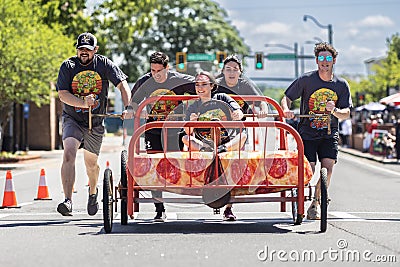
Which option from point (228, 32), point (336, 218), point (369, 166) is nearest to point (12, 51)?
point (369, 166)

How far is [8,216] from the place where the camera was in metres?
11.6

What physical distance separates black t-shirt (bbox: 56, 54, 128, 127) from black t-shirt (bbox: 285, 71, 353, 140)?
7.02 ft

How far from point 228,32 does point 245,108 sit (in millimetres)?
64060

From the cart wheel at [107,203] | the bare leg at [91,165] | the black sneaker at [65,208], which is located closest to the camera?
the cart wheel at [107,203]

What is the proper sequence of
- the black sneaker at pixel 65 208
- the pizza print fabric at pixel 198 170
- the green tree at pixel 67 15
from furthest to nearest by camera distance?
the green tree at pixel 67 15 < the black sneaker at pixel 65 208 < the pizza print fabric at pixel 198 170

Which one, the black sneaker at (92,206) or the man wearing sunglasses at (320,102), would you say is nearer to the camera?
the black sneaker at (92,206)

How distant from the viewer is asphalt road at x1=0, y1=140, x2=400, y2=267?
733 cm

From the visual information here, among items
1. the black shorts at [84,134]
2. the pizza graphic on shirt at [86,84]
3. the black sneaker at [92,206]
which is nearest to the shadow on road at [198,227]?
the black sneaker at [92,206]

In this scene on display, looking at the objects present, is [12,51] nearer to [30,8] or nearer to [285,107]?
[30,8]

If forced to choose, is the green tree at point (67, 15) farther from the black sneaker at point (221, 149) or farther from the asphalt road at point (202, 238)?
the black sneaker at point (221, 149)

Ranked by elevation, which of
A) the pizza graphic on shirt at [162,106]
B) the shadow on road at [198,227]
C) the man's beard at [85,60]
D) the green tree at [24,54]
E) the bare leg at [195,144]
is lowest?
the shadow on road at [198,227]

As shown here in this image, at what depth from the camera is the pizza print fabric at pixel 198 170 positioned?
356 inches

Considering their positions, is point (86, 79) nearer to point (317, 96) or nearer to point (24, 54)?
point (317, 96)

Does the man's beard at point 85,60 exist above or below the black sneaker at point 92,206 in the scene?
above
